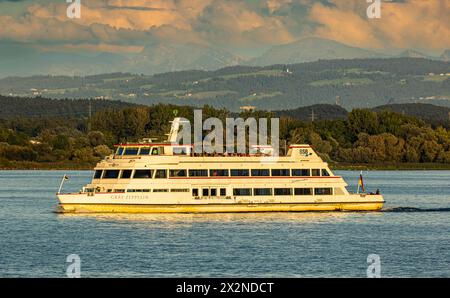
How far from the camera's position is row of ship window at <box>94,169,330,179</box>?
7031 cm

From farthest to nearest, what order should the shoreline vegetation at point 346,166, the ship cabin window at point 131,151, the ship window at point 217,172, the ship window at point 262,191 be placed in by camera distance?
the shoreline vegetation at point 346,166, the ship window at point 262,191, the ship window at point 217,172, the ship cabin window at point 131,151

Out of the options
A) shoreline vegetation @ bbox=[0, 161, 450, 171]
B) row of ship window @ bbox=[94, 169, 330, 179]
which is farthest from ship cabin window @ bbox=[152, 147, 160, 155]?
shoreline vegetation @ bbox=[0, 161, 450, 171]

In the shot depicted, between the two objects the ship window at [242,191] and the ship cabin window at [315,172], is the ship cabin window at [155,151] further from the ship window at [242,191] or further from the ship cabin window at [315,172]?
the ship cabin window at [315,172]

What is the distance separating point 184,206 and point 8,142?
130761mm

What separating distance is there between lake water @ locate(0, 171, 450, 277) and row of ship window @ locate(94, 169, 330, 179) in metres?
2.76

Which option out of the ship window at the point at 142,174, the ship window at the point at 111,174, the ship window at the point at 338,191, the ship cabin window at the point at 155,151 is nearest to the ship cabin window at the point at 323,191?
the ship window at the point at 338,191

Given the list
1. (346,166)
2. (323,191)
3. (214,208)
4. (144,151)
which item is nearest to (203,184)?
(214,208)

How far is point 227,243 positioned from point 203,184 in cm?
1263

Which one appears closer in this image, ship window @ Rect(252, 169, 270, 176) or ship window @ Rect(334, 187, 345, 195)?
ship window @ Rect(252, 169, 270, 176)

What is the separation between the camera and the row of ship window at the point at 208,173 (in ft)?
231

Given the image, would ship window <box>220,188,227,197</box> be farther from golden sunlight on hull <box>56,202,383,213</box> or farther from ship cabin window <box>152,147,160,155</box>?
ship cabin window <box>152,147,160,155</box>

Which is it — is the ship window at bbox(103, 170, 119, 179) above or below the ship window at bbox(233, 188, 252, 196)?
Result: above

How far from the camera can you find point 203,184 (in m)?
71.4
